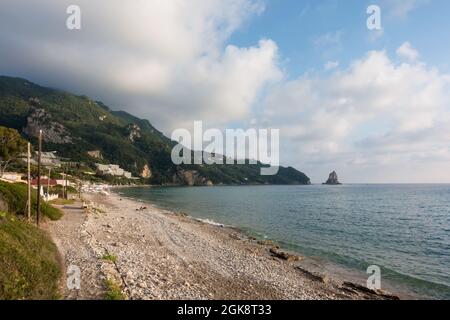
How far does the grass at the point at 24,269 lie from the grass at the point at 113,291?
72.8 inches

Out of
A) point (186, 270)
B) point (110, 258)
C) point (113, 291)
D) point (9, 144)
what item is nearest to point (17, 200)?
point (110, 258)

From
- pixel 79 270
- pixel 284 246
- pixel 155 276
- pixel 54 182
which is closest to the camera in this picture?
pixel 79 270

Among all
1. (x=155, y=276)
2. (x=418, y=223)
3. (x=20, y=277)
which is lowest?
(x=418, y=223)

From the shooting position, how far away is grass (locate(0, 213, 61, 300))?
10.9m

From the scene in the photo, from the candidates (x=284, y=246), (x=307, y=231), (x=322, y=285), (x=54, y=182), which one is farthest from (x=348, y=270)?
(x=54, y=182)

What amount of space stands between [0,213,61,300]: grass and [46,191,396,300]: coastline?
0.97 m

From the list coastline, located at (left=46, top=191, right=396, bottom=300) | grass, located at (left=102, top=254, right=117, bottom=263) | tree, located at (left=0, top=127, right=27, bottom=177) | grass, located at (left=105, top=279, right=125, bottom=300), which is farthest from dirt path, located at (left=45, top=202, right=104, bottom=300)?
tree, located at (left=0, top=127, right=27, bottom=177)

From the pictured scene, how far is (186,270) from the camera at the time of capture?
19000mm

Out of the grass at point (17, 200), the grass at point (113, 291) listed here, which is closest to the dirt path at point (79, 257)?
the grass at point (113, 291)

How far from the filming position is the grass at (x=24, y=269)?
1089 centimetres

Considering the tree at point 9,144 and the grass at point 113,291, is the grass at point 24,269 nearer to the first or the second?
the grass at point 113,291
